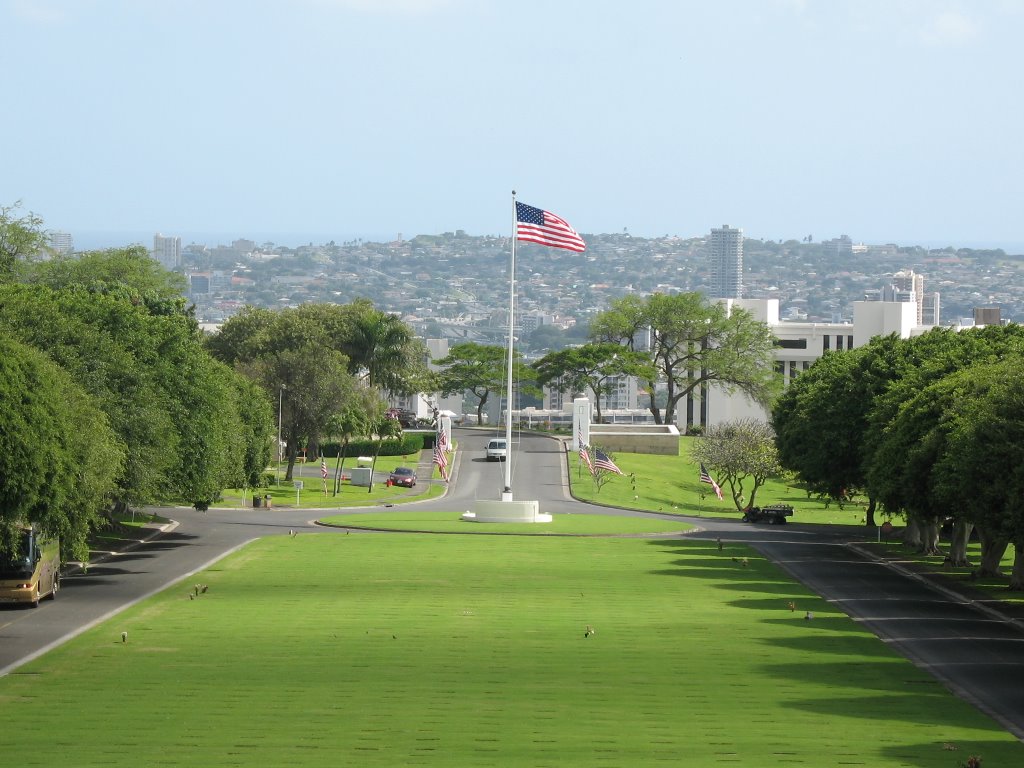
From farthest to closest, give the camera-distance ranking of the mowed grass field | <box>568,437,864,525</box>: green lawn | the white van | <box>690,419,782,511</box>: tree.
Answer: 1. the white van
2. <box>690,419,782,511</box>: tree
3. <box>568,437,864,525</box>: green lawn
4. the mowed grass field

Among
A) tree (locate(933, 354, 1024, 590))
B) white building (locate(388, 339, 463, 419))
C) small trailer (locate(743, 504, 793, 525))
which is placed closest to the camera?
tree (locate(933, 354, 1024, 590))

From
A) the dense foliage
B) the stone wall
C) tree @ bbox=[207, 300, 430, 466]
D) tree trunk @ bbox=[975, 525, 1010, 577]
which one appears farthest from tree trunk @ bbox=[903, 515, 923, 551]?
the stone wall

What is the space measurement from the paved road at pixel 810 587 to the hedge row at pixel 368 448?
2019 cm

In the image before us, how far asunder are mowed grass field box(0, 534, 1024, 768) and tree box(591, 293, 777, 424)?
280ft

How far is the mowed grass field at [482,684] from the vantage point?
Answer: 26.0m

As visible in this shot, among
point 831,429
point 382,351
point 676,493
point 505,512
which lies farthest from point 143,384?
point 382,351

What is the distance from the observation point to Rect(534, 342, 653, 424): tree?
439ft

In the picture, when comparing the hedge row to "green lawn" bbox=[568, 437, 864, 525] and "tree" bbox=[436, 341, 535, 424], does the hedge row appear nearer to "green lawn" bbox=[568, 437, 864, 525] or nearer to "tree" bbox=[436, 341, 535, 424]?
"green lawn" bbox=[568, 437, 864, 525]

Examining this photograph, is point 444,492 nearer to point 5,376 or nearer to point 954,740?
point 5,376

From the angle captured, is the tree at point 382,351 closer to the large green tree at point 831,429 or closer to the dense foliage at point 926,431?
the dense foliage at point 926,431

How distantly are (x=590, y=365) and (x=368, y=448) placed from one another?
98.1ft

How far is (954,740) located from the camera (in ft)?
88.9

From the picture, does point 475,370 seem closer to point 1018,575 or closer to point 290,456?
point 290,456

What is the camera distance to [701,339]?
456ft
